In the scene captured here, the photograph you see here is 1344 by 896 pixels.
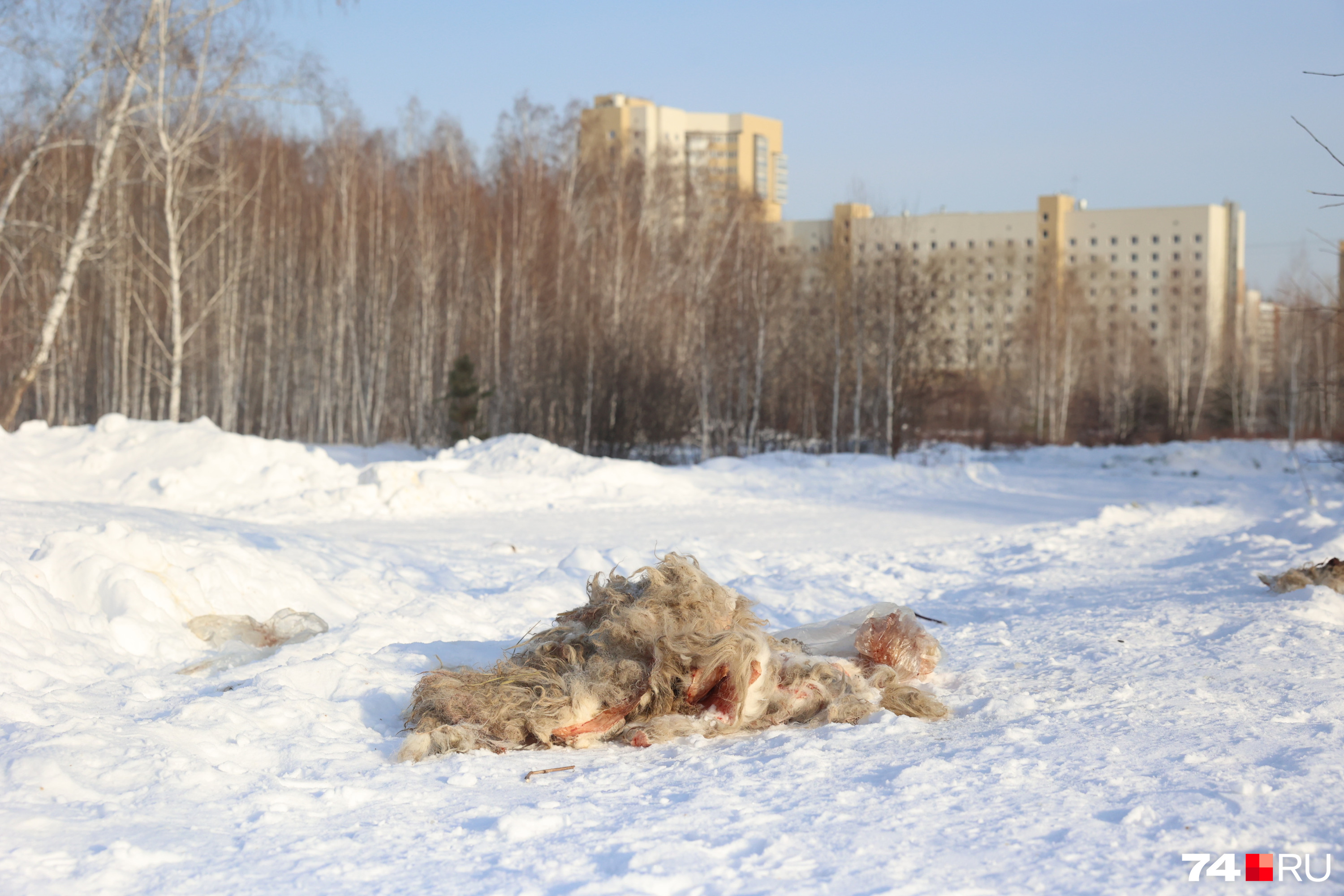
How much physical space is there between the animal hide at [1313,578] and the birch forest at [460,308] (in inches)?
752

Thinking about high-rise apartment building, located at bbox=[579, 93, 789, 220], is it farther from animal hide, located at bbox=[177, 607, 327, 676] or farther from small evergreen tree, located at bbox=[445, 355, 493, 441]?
animal hide, located at bbox=[177, 607, 327, 676]

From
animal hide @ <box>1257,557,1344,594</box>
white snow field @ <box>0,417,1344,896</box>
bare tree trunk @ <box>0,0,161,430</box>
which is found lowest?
white snow field @ <box>0,417,1344,896</box>

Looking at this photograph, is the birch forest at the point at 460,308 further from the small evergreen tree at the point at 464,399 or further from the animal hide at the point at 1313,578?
the animal hide at the point at 1313,578

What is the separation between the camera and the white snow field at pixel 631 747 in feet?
9.93

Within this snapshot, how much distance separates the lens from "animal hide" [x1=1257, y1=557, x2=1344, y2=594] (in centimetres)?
727

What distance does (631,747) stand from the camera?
14.9 ft

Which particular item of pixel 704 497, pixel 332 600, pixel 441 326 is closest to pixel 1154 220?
pixel 441 326

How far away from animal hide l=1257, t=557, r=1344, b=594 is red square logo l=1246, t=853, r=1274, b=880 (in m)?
5.13

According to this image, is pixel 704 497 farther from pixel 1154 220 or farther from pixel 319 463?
pixel 1154 220

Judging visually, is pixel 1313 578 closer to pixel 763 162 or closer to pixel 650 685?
pixel 650 685

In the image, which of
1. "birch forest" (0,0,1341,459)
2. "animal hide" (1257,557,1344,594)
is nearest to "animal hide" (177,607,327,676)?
"animal hide" (1257,557,1344,594)

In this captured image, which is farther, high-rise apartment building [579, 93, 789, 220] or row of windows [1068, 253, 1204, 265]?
row of windows [1068, 253, 1204, 265]

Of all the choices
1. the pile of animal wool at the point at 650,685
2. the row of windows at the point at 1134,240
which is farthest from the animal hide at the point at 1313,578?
the row of windows at the point at 1134,240

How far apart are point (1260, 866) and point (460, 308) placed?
28255mm
